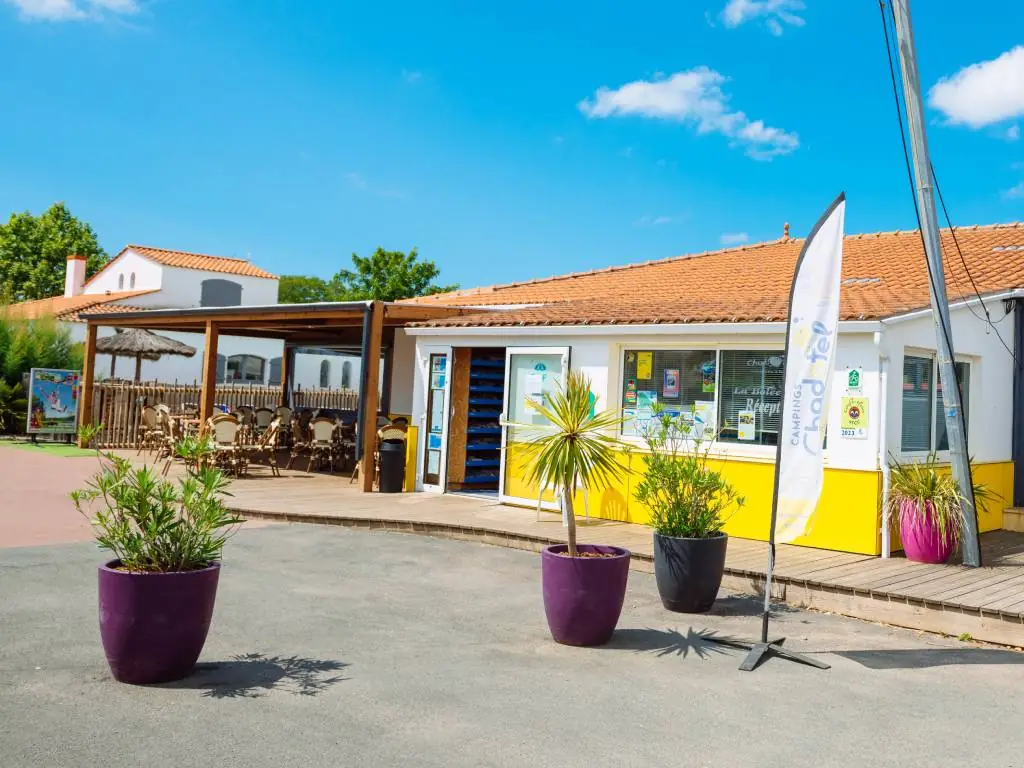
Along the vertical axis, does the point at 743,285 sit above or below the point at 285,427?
above

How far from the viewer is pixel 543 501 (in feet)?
36.3

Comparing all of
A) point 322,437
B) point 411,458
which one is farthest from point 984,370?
point 322,437

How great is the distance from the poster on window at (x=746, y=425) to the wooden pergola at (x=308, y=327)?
491 cm

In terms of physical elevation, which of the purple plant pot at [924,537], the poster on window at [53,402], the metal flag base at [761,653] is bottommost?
the metal flag base at [761,653]

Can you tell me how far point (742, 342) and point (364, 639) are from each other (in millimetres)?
5651

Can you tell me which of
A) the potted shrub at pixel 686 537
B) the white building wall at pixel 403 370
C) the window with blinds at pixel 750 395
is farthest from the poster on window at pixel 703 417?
the white building wall at pixel 403 370

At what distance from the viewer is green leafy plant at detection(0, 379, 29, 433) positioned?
70.9ft

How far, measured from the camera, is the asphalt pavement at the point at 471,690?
3902mm

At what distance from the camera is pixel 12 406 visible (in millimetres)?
21781

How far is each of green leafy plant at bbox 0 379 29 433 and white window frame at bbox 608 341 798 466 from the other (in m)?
17.2

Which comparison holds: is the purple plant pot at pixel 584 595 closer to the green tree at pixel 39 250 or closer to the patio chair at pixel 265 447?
the patio chair at pixel 265 447

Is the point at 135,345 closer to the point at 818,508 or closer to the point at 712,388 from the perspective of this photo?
the point at 712,388

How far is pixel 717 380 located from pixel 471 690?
5.99 metres

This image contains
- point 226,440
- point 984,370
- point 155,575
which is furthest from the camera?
point 226,440
